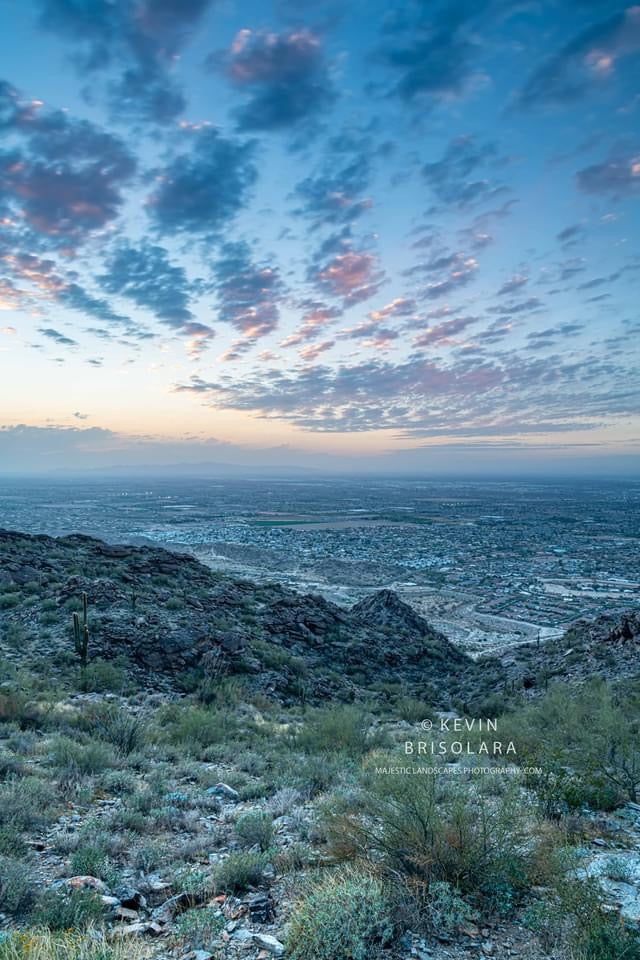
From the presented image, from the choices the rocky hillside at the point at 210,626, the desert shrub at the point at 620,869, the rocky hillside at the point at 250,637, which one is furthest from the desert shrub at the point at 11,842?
the rocky hillside at the point at 210,626

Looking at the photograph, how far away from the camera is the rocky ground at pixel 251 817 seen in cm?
393

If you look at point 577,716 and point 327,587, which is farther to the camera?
point 327,587

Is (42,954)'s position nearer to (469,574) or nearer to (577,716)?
(577,716)

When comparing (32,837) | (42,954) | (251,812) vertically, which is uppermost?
(42,954)

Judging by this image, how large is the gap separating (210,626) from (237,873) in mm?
12157

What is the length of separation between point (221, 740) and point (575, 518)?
95.7 m

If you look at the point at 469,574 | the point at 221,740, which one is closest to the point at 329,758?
the point at 221,740

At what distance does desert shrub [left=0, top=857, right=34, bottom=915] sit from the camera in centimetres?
408

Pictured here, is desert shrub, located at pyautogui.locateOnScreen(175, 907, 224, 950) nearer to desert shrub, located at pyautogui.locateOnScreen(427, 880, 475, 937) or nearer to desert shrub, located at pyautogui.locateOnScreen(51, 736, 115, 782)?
desert shrub, located at pyautogui.locateOnScreen(427, 880, 475, 937)

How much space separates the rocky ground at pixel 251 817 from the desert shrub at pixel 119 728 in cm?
4

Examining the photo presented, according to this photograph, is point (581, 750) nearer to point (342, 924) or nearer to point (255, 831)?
point (255, 831)

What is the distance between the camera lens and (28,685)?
1092 centimetres

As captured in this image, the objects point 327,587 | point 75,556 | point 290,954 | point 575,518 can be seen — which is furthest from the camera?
point 575,518

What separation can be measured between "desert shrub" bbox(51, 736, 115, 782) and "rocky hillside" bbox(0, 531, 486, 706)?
5700 mm
